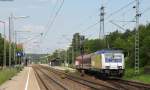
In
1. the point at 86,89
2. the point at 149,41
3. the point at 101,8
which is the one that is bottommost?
the point at 86,89

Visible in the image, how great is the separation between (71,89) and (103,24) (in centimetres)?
3262

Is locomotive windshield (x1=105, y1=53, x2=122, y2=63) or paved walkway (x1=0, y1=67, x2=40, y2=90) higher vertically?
locomotive windshield (x1=105, y1=53, x2=122, y2=63)

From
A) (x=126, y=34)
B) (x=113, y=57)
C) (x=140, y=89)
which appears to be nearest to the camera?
(x=140, y=89)

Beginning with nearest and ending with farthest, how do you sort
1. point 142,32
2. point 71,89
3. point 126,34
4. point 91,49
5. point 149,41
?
point 71,89 < point 149,41 < point 142,32 < point 91,49 < point 126,34

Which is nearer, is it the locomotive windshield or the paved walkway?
the paved walkway

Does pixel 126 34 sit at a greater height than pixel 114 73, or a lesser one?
greater

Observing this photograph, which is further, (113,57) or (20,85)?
(113,57)

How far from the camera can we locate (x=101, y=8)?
68.0m

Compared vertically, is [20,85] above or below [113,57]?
below

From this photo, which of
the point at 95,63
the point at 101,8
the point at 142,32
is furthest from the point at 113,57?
the point at 142,32

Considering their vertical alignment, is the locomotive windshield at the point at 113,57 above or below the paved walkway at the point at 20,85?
above

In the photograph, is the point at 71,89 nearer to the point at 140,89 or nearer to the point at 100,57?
the point at 140,89

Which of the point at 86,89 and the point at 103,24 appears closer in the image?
the point at 86,89

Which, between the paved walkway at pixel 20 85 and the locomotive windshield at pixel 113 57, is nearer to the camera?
the paved walkway at pixel 20 85
